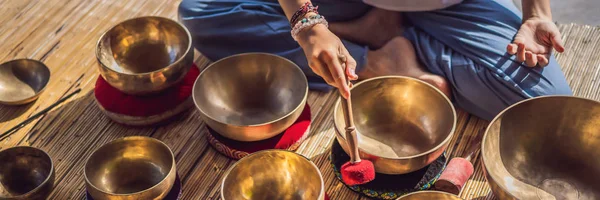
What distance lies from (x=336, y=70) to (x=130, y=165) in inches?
27.3

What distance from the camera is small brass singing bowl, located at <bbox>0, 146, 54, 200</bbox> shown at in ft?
5.95

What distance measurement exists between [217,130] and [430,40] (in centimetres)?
71

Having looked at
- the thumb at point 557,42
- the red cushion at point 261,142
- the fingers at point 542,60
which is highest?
the thumb at point 557,42

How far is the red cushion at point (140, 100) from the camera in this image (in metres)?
1.97

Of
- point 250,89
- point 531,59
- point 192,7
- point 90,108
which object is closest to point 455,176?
point 531,59

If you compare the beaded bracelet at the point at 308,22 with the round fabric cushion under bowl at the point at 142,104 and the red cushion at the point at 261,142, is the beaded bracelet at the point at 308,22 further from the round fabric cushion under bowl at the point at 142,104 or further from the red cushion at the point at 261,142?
the round fabric cushion under bowl at the point at 142,104

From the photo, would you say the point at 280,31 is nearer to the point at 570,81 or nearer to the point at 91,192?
the point at 91,192

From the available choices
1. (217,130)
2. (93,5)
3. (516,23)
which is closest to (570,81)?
(516,23)

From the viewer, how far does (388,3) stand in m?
1.99

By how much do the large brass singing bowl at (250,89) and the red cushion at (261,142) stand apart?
62 mm

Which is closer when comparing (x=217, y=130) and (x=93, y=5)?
(x=217, y=130)

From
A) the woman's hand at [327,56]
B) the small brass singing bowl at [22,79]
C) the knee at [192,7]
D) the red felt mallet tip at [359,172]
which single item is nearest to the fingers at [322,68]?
the woman's hand at [327,56]

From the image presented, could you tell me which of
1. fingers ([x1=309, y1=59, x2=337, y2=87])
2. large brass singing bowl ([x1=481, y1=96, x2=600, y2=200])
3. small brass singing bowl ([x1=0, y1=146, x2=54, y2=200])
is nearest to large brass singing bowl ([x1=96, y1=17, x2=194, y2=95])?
small brass singing bowl ([x1=0, y1=146, x2=54, y2=200])

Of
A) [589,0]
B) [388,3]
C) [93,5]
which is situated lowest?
[589,0]
